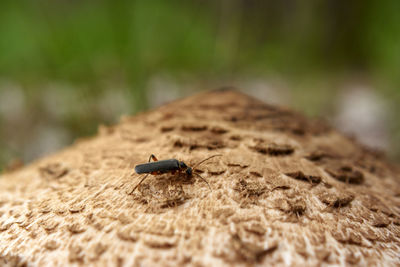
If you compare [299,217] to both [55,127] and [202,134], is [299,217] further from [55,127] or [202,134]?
[55,127]

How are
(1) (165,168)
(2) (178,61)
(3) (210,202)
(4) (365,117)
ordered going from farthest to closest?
1. (2) (178,61)
2. (4) (365,117)
3. (1) (165,168)
4. (3) (210,202)

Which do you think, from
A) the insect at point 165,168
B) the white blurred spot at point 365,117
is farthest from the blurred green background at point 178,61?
the insect at point 165,168

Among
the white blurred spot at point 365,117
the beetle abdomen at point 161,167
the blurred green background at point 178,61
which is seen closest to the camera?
the beetle abdomen at point 161,167

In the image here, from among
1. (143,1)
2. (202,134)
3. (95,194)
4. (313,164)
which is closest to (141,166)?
(95,194)

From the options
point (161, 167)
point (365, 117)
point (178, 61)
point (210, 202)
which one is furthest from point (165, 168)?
point (178, 61)

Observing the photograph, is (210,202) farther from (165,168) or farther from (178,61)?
(178,61)

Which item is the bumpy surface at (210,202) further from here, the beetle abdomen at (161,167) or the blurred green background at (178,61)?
the blurred green background at (178,61)
